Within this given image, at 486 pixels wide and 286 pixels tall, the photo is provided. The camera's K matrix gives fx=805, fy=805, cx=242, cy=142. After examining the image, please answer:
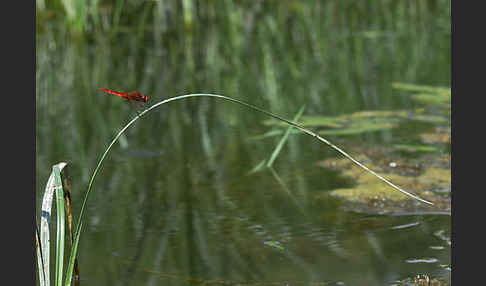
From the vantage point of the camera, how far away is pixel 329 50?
607cm

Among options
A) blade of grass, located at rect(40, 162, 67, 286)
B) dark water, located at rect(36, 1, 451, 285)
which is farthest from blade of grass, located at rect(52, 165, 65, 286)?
dark water, located at rect(36, 1, 451, 285)

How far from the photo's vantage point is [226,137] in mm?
4078

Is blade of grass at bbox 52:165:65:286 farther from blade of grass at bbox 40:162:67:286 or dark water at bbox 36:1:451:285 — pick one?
dark water at bbox 36:1:451:285

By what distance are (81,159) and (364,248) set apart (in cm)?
158

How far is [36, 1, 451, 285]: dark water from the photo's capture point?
256 cm

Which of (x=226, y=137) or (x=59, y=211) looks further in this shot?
(x=226, y=137)

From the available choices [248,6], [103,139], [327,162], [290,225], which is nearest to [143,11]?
[248,6]

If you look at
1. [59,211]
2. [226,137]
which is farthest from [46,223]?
[226,137]

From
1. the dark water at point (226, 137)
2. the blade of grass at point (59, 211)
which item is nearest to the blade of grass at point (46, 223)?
the blade of grass at point (59, 211)

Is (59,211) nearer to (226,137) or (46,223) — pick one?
(46,223)

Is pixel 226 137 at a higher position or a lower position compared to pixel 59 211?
higher

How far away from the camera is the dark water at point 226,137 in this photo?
101 inches

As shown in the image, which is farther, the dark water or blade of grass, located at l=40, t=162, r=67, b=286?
the dark water

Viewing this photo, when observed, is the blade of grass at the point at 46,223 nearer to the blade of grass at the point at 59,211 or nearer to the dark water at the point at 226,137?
the blade of grass at the point at 59,211
